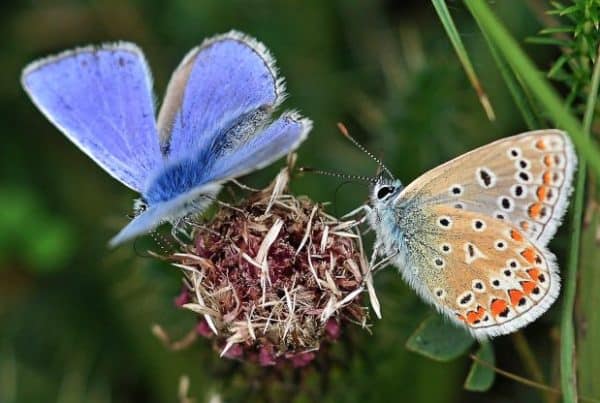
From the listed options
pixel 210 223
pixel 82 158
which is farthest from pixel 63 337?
pixel 210 223

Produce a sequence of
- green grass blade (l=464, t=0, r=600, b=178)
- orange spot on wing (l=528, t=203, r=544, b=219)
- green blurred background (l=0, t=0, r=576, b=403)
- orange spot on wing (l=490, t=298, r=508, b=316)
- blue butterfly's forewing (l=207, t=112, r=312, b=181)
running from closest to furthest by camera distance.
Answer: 1. green grass blade (l=464, t=0, r=600, b=178)
2. blue butterfly's forewing (l=207, t=112, r=312, b=181)
3. orange spot on wing (l=528, t=203, r=544, b=219)
4. orange spot on wing (l=490, t=298, r=508, b=316)
5. green blurred background (l=0, t=0, r=576, b=403)

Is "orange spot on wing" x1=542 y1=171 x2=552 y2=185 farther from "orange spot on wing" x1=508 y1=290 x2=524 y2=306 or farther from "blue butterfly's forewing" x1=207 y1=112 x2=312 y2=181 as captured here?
"blue butterfly's forewing" x1=207 y1=112 x2=312 y2=181

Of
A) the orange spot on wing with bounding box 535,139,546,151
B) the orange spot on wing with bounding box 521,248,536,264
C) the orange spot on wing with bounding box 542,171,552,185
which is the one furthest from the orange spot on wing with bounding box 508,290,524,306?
the orange spot on wing with bounding box 535,139,546,151

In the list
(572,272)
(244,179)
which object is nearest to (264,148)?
(572,272)

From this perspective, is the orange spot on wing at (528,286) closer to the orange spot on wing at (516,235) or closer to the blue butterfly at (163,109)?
the orange spot on wing at (516,235)

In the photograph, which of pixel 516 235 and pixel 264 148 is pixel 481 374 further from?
pixel 264 148
